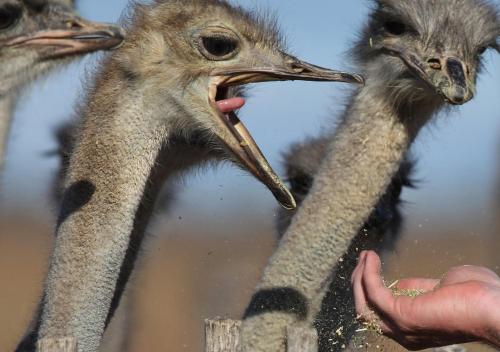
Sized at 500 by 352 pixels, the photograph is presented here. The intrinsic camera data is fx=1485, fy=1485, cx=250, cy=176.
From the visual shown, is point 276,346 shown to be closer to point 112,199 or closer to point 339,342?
point 339,342

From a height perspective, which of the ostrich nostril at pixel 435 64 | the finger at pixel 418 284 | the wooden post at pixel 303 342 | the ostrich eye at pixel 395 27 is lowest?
the wooden post at pixel 303 342

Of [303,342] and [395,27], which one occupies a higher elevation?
[395,27]

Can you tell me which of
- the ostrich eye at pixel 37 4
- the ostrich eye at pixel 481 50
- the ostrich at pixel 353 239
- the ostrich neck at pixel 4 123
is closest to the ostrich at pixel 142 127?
the ostrich neck at pixel 4 123

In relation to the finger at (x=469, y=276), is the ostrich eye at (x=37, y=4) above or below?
above

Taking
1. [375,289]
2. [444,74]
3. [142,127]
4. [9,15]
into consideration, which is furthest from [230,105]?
[375,289]

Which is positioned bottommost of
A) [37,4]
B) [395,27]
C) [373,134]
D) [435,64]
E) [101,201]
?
[101,201]

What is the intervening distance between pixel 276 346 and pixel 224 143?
89 cm

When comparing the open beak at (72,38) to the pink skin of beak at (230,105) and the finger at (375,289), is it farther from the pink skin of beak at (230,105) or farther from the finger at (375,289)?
the finger at (375,289)

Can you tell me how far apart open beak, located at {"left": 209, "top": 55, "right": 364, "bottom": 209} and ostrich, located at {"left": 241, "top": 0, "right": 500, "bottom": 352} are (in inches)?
21.9

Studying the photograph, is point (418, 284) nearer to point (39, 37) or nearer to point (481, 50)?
point (481, 50)

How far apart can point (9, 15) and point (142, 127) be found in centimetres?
84

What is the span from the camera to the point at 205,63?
244 inches

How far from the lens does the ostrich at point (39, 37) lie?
5500 millimetres

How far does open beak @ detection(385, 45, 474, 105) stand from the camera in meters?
6.12
